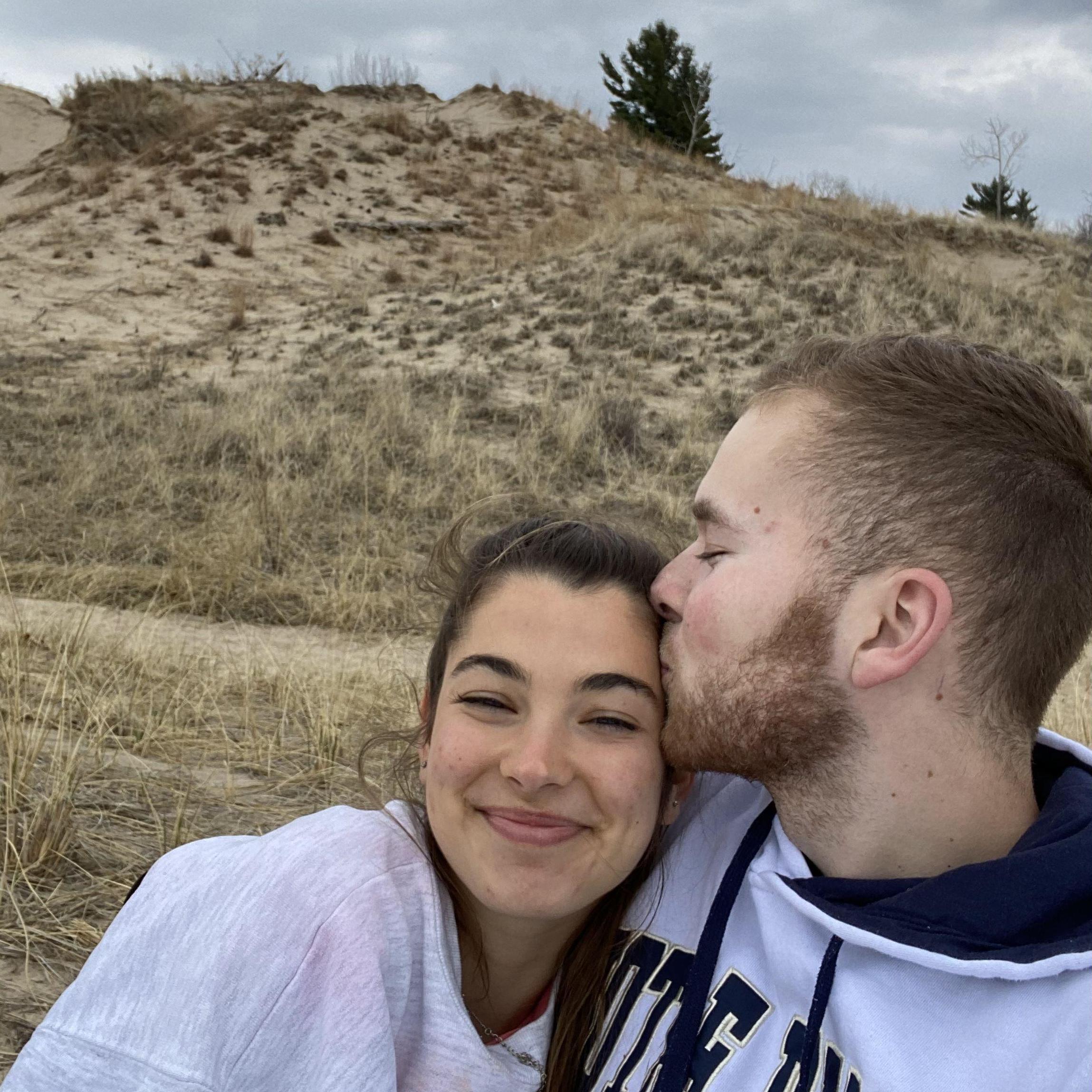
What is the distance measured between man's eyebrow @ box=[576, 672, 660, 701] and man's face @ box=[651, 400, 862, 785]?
0.18 feet

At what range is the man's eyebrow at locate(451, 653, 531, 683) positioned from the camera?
1.67 m

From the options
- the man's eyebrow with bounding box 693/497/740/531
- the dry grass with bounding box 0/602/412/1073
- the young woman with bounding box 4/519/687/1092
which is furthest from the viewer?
the dry grass with bounding box 0/602/412/1073

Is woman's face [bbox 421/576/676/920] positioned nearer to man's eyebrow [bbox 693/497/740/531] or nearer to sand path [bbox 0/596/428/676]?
man's eyebrow [bbox 693/497/740/531]

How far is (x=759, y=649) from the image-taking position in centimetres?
165

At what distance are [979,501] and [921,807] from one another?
0.50 meters

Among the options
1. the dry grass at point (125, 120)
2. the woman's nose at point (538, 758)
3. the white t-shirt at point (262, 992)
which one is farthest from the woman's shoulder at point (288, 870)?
the dry grass at point (125, 120)

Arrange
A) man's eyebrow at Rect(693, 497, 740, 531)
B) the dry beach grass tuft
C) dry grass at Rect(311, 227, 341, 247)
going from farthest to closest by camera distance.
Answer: dry grass at Rect(311, 227, 341, 247) < the dry beach grass tuft < man's eyebrow at Rect(693, 497, 740, 531)

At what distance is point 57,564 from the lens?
714cm

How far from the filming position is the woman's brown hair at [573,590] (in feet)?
5.53

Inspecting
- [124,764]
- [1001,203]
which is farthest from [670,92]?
[124,764]

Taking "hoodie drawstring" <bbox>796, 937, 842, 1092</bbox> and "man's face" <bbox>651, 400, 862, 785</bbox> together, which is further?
"man's face" <bbox>651, 400, 862, 785</bbox>

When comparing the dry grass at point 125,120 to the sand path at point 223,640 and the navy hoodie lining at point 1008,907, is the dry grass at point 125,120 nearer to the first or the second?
the sand path at point 223,640

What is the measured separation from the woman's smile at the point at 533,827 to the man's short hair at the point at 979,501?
2.02ft

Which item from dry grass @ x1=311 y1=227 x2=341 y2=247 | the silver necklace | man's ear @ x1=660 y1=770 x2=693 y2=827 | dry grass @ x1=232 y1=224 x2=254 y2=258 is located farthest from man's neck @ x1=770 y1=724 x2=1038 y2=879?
dry grass @ x1=311 y1=227 x2=341 y2=247
